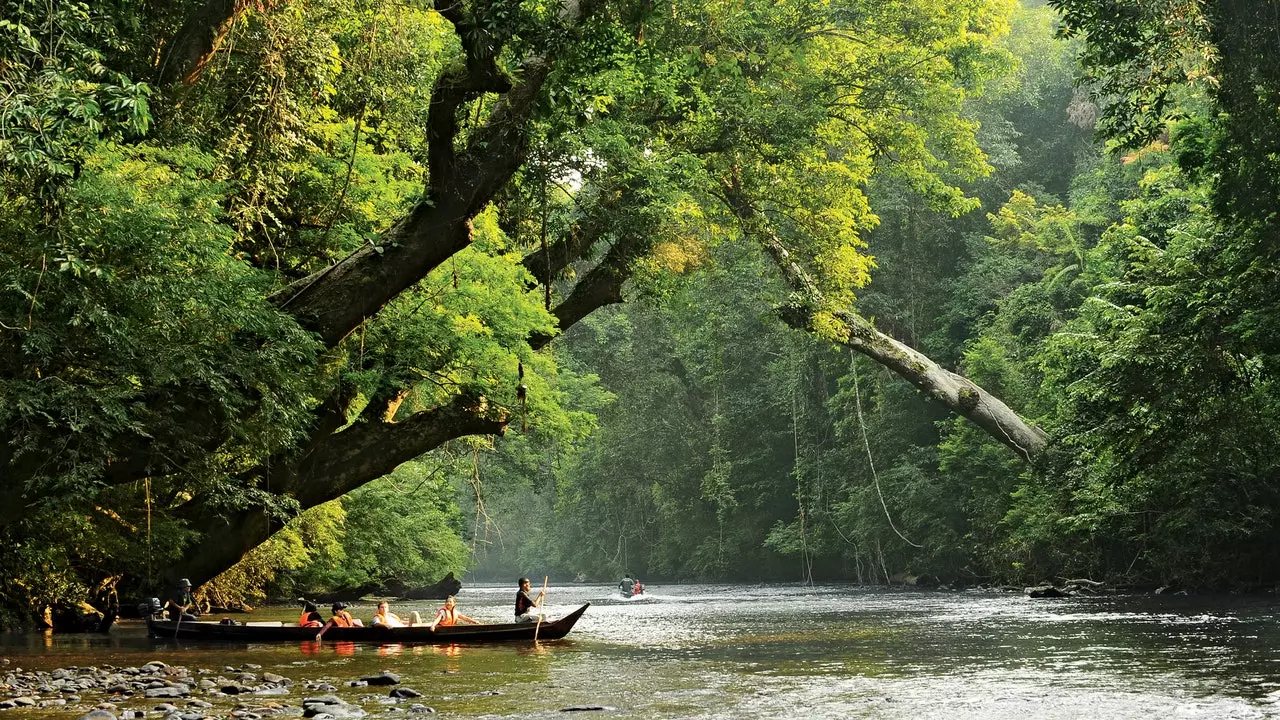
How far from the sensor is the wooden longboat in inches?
671

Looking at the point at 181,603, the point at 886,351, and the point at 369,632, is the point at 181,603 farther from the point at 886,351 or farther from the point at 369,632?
the point at 886,351

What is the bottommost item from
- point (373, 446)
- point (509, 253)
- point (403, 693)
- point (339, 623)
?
point (403, 693)

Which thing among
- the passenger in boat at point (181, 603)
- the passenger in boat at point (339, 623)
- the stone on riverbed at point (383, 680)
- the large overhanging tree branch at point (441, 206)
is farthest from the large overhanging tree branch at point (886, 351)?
the stone on riverbed at point (383, 680)

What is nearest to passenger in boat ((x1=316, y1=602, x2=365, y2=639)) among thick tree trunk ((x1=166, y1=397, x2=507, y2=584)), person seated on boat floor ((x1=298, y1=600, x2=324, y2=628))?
person seated on boat floor ((x1=298, y1=600, x2=324, y2=628))

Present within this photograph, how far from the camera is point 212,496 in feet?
44.1

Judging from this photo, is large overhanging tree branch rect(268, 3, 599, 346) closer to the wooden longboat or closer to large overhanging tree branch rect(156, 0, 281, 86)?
large overhanging tree branch rect(156, 0, 281, 86)

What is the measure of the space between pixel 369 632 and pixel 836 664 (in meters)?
7.56

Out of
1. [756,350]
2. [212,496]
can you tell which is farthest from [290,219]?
[756,350]

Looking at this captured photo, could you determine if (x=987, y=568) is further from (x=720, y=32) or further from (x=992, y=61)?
(x=720, y=32)

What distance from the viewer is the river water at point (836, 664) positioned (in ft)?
32.2

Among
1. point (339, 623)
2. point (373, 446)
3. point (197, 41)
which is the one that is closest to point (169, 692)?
point (373, 446)

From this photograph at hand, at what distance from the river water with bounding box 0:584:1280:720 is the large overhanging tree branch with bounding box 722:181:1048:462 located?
5439 mm

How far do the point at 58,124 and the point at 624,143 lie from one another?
1130 cm

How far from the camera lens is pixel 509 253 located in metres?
17.6
